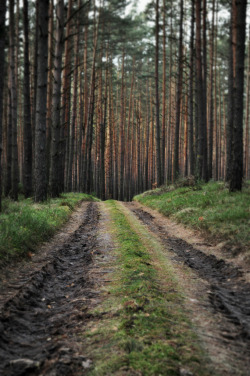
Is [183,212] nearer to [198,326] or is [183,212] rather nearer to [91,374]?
[198,326]

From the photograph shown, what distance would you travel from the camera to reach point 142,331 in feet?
9.44

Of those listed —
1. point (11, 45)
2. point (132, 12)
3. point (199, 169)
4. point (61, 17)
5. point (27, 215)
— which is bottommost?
point (27, 215)

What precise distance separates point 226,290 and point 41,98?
10.6 metres

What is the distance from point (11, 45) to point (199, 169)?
35.8 feet

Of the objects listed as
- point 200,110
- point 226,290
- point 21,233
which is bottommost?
point 226,290

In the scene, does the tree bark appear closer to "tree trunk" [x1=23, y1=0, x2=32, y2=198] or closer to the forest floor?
"tree trunk" [x1=23, y1=0, x2=32, y2=198]

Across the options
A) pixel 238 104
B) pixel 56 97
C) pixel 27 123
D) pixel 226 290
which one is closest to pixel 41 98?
pixel 56 97

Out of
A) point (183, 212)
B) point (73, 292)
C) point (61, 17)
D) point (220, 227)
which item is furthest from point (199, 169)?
point (73, 292)

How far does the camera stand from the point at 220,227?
7.67 metres

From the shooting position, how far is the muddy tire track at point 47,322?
8.03 ft

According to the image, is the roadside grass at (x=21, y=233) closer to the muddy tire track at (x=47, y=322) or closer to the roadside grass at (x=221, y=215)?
the muddy tire track at (x=47, y=322)

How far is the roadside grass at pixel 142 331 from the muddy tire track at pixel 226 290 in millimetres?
415

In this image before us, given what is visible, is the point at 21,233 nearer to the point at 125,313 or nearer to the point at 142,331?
the point at 125,313

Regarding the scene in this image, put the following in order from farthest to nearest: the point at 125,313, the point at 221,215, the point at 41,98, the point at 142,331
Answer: the point at 41,98
the point at 221,215
the point at 125,313
the point at 142,331
